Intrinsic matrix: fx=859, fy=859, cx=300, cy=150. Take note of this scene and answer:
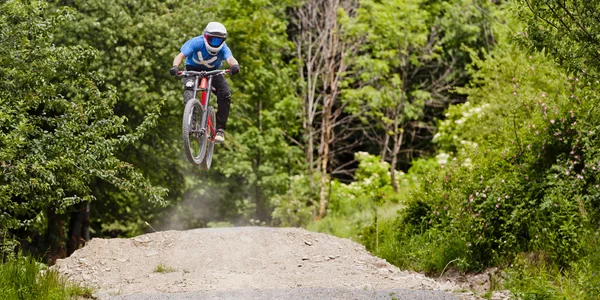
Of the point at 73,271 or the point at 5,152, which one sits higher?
the point at 5,152

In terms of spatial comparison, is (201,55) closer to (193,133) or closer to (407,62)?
(193,133)

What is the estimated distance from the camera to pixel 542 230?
11.2 meters

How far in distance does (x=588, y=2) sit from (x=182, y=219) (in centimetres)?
1836

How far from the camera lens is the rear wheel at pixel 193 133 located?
A: 10789 millimetres

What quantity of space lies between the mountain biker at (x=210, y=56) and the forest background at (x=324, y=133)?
105 cm

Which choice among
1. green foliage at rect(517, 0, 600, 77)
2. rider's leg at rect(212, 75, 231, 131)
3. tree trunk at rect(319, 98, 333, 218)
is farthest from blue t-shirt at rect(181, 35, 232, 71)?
tree trunk at rect(319, 98, 333, 218)

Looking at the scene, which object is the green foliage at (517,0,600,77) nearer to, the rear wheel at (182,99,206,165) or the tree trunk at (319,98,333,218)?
the rear wheel at (182,99,206,165)

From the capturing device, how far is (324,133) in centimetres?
2369

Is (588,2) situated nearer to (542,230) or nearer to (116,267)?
(542,230)

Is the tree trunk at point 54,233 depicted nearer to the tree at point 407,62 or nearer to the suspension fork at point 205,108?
the tree at point 407,62

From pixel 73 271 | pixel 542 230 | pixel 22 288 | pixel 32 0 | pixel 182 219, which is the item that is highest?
pixel 32 0

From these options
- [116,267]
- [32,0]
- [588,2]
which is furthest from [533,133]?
[32,0]

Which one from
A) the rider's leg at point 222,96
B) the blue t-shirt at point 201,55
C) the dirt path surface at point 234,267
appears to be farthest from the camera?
the rider's leg at point 222,96

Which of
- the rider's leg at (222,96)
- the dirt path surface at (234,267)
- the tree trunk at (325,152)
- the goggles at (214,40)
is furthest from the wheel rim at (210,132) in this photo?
the tree trunk at (325,152)
